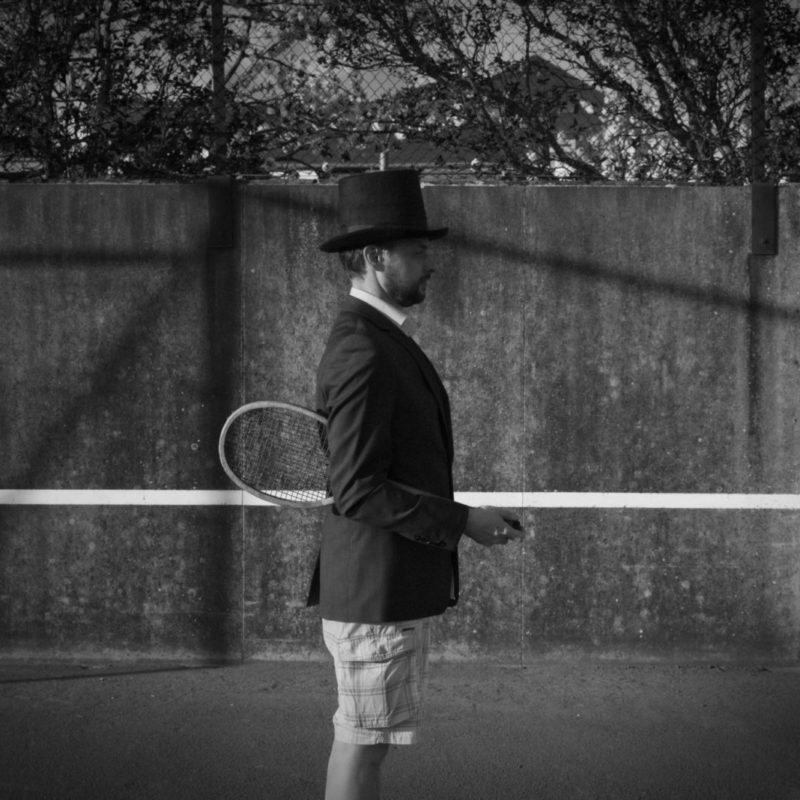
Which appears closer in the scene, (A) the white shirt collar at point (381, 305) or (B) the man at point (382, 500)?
(B) the man at point (382, 500)

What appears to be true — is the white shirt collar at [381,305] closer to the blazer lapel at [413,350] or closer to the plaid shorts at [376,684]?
the blazer lapel at [413,350]

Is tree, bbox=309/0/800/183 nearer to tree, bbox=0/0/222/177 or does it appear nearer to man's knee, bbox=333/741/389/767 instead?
tree, bbox=0/0/222/177

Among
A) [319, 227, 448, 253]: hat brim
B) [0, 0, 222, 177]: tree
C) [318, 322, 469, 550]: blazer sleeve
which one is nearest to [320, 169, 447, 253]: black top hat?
[319, 227, 448, 253]: hat brim

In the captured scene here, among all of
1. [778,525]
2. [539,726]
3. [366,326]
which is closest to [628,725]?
[539,726]

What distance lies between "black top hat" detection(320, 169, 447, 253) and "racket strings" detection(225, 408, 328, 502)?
65cm

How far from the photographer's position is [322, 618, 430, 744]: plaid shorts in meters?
3.15

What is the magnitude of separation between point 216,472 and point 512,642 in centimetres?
Answer: 167

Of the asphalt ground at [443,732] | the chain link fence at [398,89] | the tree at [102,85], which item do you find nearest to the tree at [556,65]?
the chain link fence at [398,89]

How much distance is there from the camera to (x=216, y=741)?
475 cm

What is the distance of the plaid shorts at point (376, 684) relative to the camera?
3.15 meters

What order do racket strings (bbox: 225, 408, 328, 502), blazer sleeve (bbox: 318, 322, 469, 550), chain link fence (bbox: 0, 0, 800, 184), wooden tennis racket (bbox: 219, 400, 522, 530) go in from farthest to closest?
chain link fence (bbox: 0, 0, 800, 184) → racket strings (bbox: 225, 408, 328, 502) → wooden tennis racket (bbox: 219, 400, 522, 530) → blazer sleeve (bbox: 318, 322, 469, 550)

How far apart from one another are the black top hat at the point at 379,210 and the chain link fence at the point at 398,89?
279 cm

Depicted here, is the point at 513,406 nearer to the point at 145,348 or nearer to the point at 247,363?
the point at 247,363

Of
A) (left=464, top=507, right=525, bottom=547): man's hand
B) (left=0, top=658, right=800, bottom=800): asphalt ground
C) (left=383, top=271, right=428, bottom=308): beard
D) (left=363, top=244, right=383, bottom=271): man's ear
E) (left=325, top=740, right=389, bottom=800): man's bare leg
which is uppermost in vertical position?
(left=363, top=244, right=383, bottom=271): man's ear
